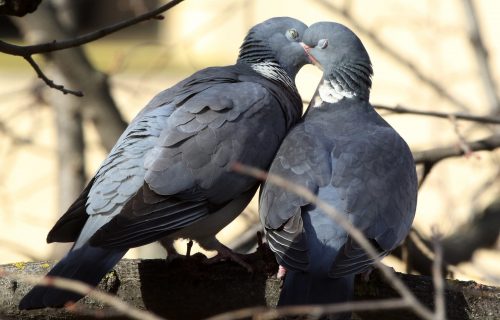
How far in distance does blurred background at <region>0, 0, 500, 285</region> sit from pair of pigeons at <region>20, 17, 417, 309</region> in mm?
340

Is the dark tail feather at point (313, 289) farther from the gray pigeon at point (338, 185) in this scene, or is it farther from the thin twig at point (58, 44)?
the thin twig at point (58, 44)

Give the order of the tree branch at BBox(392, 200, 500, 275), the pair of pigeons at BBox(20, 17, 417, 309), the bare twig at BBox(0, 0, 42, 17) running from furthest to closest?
the tree branch at BBox(392, 200, 500, 275) → the pair of pigeons at BBox(20, 17, 417, 309) → the bare twig at BBox(0, 0, 42, 17)

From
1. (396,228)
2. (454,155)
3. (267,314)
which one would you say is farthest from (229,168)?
(267,314)

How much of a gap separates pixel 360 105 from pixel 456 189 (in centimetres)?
408

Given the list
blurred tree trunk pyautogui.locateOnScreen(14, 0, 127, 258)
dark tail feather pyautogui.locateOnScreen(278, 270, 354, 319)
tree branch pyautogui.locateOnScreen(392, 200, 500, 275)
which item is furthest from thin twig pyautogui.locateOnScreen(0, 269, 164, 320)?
tree branch pyautogui.locateOnScreen(392, 200, 500, 275)

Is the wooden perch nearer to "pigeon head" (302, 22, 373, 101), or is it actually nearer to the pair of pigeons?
the pair of pigeons

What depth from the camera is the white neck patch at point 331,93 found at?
420 centimetres

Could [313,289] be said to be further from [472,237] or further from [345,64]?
[472,237]

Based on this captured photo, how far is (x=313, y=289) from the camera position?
128 inches

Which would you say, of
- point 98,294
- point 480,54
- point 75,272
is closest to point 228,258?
point 75,272

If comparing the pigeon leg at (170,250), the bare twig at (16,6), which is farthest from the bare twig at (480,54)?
the bare twig at (16,6)

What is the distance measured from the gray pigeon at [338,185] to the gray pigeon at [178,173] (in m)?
0.16

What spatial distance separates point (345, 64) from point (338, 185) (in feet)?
2.75

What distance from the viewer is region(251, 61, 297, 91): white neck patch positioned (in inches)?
177
